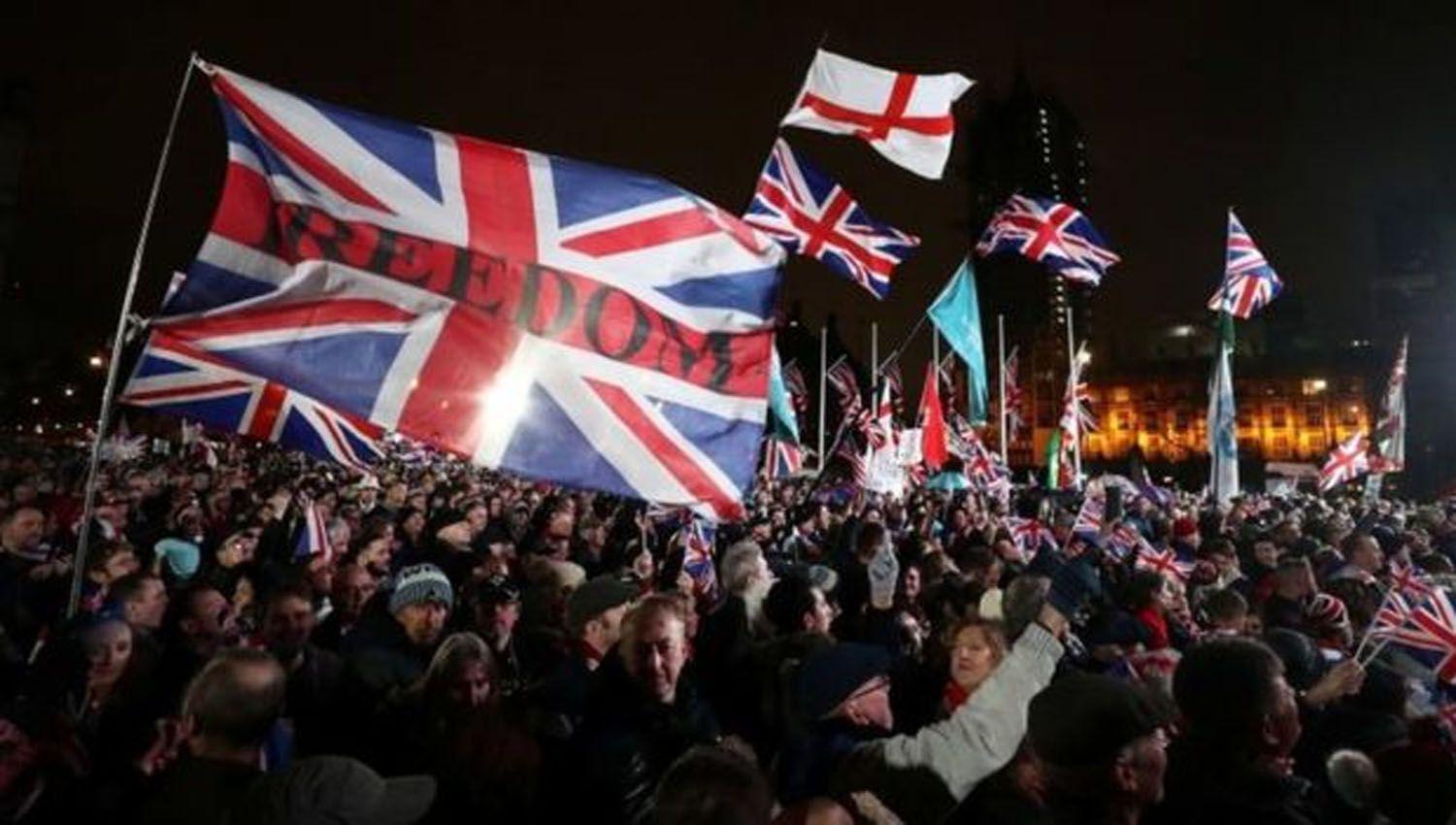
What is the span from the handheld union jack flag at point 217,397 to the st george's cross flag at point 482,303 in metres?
0.14

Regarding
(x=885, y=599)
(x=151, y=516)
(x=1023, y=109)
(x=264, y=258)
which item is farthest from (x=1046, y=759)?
(x=1023, y=109)

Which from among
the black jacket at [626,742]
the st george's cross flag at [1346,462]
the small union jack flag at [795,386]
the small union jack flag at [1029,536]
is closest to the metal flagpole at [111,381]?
the black jacket at [626,742]

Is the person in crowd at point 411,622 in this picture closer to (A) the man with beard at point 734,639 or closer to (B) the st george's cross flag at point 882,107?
(A) the man with beard at point 734,639

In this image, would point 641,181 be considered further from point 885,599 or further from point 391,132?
point 885,599

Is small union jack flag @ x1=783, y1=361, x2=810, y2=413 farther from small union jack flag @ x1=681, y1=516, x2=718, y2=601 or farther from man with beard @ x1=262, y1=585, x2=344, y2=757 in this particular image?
man with beard @ x1=262, y1=585, x2=344, y2=757

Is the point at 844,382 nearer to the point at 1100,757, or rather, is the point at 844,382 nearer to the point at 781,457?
the point at 781,457

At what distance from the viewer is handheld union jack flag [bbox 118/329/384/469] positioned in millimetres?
4578

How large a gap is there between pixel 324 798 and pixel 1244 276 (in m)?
18.4

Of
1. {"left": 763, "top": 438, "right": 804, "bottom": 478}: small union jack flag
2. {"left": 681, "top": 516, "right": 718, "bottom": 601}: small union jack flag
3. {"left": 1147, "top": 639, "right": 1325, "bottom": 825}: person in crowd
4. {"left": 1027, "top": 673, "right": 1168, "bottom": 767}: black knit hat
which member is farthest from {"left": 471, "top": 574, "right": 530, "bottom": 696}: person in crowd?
{"left": 763, "top": 438, "right": 804, "bottom": 478}: small union jack flag

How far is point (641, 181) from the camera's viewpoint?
17.6 feet

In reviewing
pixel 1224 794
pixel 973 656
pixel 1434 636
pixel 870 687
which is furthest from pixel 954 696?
pixel 1434 636

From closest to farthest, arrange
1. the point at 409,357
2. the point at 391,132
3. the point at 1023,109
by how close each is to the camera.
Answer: the point at 409,357 < the point at 391,132 < the point at 1023,109

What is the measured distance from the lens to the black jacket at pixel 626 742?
3.32 metres

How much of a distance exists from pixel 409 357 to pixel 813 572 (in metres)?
3.39
